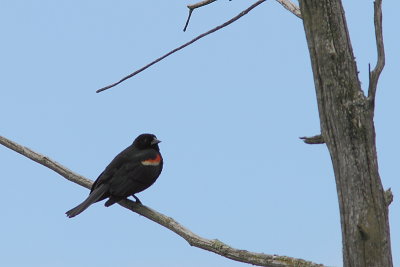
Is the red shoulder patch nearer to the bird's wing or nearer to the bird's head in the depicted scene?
the bird's wing

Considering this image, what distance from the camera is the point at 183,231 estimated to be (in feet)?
17.1

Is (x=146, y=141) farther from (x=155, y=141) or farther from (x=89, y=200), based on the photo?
(x=89, y=200)

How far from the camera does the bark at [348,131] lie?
154 inches

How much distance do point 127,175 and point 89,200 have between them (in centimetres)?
63

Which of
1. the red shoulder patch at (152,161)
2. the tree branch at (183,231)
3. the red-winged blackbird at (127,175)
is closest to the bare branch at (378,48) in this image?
the tree branch at (183,231)

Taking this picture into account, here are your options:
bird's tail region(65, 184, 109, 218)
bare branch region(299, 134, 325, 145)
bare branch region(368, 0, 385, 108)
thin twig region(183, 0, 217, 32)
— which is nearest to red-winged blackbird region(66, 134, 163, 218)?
bird's tail region(65, 184, 109, 218)

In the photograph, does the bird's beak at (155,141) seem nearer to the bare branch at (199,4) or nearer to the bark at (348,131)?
the bare branch at (199,4)

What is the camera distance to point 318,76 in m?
3.97

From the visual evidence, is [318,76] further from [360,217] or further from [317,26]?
[360,217]

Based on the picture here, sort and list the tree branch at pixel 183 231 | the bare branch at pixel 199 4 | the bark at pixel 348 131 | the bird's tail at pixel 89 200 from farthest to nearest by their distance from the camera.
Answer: the bird's tail at pixel 89 200 < the bare branch at pixel 199 4 < the tree branch at pixel 183 231 < the bark at pixel 348 131

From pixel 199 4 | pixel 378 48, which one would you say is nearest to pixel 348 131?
pixel 378 48

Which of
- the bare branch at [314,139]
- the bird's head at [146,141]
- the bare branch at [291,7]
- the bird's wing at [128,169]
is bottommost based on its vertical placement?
the bare branch at [314,139]

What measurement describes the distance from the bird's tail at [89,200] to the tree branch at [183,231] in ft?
0.52

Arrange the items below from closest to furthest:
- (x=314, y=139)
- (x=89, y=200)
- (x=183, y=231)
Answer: (x=314, y=139)
(x=183, y=231)
(x=89, y=200)
